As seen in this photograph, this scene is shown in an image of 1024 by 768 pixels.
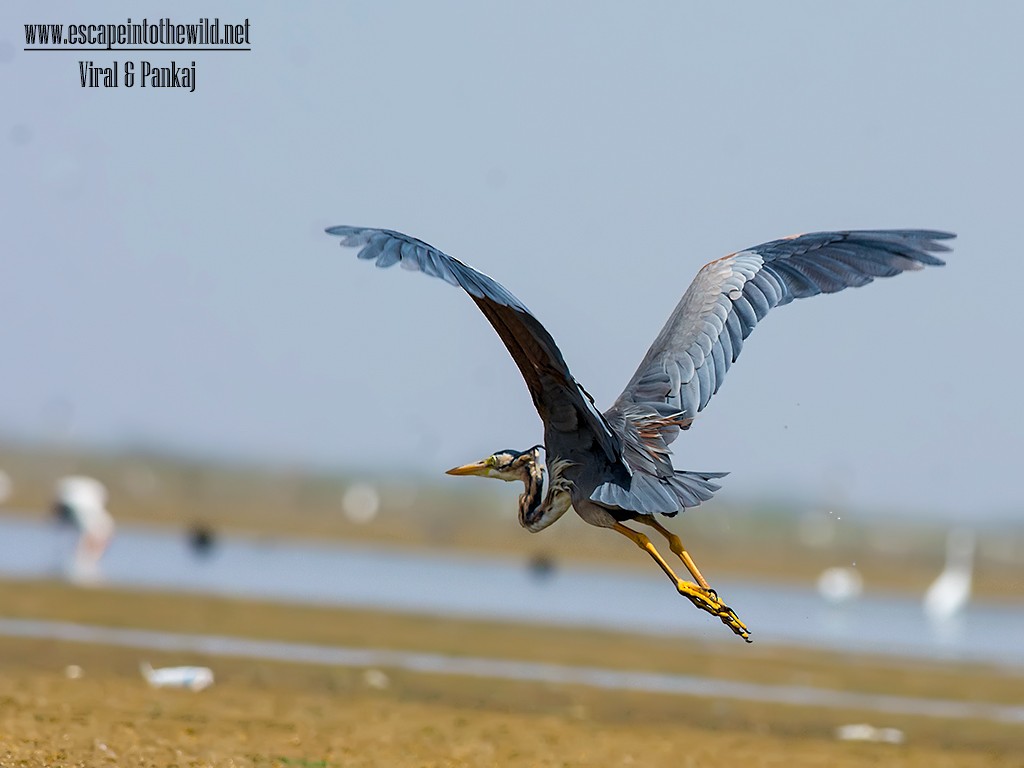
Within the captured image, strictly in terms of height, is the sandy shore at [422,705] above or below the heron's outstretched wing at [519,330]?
below

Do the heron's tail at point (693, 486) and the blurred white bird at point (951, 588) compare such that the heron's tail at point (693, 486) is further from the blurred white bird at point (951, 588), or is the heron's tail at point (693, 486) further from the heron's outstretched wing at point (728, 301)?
the blurred white bird at point (951, 588)

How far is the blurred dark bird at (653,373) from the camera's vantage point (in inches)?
303

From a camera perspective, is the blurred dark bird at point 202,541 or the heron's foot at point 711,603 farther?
the blurred dark bird at point 202,541

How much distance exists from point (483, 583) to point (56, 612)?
7799mm

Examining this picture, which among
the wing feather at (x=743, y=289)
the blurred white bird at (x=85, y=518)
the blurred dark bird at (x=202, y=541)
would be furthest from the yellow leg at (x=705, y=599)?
the blurred dark bird at (x=202, y=541)

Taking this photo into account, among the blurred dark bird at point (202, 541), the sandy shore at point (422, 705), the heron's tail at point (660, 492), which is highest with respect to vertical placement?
the blurred dark bird at point (202, 541)

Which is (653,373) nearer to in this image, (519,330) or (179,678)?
(519,330)

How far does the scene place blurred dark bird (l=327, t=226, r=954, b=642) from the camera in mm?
7691

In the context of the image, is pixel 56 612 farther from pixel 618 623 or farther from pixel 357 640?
pixel 618 623

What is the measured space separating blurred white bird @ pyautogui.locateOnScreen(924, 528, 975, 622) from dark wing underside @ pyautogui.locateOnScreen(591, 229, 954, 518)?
49.5ft

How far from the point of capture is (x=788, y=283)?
9.19 m

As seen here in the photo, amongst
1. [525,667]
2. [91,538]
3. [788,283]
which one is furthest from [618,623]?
[788,283]

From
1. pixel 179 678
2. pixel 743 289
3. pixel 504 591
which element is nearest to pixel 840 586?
pixel 504 591

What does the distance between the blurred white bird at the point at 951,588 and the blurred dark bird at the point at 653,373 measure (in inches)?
596
